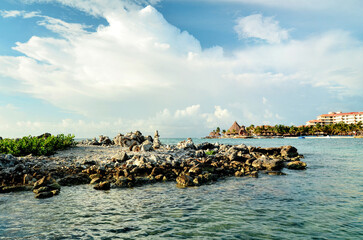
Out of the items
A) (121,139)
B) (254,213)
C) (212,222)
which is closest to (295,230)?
(254,213)

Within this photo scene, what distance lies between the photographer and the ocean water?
28.0 ft

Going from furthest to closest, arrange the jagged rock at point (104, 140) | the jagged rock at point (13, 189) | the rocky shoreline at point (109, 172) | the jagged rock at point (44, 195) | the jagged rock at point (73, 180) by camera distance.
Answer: the jagged rock at point (104, 140)
the jagged rock at point (73, 180)
the rocky shoreline at point (109, 172)
the jagged rock at point (13, 189)
the jagged rock at point (44, 195)

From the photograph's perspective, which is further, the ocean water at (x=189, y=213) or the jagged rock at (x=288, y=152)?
the jagged rock at (x=288, y=152)

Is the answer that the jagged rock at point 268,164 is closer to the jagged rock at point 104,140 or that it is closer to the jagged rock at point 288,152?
the jagged rock at point 288,152

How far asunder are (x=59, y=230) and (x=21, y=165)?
12.5 m

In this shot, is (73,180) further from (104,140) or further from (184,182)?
(104,140)

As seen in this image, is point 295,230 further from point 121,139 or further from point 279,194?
point 121,139

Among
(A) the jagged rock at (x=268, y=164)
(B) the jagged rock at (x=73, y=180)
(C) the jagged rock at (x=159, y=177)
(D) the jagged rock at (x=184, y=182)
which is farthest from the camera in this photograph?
(A) the jagged rock at (x=268, y=164)

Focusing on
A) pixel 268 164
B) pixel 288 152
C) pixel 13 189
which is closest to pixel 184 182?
pixel 13 189

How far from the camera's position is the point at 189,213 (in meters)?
10.5

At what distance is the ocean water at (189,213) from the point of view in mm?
8523

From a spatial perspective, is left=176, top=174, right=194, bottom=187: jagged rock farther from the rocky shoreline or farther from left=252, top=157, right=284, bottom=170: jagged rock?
left=252, top=157, right=284, bottom=170: jagged rock

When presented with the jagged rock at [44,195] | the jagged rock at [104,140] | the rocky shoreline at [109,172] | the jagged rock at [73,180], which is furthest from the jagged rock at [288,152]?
the jagged rock at [44,195]

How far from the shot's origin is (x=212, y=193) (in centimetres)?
1412
